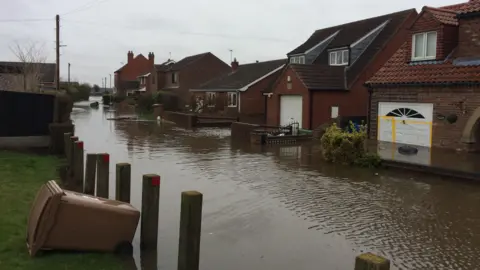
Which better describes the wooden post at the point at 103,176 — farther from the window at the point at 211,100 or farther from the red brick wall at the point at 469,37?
the window at the point at 211,100

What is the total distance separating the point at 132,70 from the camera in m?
93.6

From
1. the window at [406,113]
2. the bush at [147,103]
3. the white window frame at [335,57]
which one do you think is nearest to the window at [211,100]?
the bush at [147,103]

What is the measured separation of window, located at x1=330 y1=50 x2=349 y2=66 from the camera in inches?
1215

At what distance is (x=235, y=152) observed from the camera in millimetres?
19172

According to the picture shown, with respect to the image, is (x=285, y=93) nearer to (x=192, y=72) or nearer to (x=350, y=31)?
(x=350, y=31)

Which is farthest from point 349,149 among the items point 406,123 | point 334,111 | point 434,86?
point 334,111

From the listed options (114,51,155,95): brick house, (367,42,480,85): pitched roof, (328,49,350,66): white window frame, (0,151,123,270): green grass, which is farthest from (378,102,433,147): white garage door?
(114,51,155,95): brick house

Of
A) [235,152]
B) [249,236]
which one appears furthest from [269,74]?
[249,236]

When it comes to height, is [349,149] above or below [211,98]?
below

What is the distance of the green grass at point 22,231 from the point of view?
601cm

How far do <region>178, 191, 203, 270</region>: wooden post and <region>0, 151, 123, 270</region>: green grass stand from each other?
1.05 meters

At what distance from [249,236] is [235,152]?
Result: 11.3m

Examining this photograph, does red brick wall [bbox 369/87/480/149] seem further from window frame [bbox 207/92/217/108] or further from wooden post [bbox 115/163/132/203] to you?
window frame [bbox 207/92/217/108]

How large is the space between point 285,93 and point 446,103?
12930mm
